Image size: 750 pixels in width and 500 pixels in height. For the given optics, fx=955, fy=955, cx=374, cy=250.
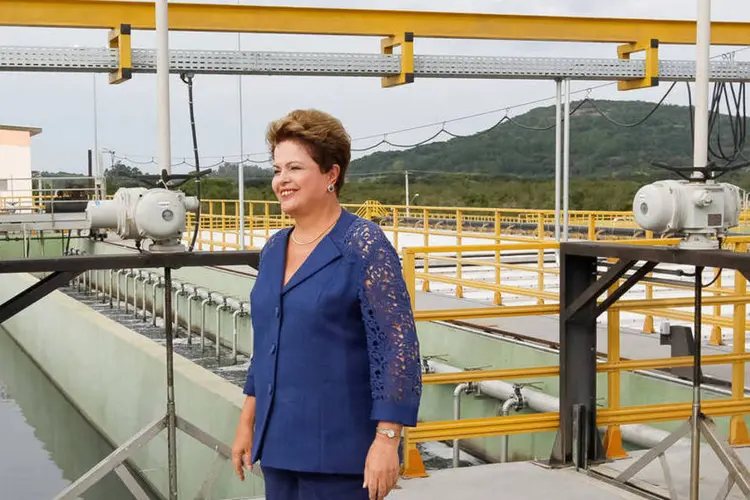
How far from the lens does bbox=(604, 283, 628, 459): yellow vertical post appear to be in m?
4.62

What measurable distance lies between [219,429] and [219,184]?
64.3 ft

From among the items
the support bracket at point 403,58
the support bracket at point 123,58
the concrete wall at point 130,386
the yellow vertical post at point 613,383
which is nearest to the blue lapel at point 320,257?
the yellow vertical post at point 613,383

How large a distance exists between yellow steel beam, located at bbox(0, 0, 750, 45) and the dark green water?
5.41m

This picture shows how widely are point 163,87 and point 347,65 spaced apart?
208 inches

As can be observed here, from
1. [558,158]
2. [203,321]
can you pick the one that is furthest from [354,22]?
[203,321]

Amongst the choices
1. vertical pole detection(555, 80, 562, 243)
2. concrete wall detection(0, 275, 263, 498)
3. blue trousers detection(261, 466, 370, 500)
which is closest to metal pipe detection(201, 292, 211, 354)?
concrete wall detection(0, 275, 263, 498)

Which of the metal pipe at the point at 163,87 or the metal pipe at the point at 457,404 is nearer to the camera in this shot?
the metal pipe at the point at 163,87

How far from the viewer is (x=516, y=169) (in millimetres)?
37531

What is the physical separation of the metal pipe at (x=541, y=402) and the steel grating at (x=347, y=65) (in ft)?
9.32

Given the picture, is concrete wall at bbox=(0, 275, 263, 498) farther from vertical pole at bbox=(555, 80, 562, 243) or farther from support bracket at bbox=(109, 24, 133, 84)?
vertical pole at bbox=(555, 80, 562, 243)

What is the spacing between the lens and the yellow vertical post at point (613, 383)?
15.2ft

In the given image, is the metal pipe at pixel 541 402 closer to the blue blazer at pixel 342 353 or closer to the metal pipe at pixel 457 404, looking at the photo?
the metal pipe at pixel 457 404

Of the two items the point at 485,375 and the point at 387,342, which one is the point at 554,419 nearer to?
the point at 485,375

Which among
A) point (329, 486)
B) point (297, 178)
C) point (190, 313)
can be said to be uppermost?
point (297, 178)
